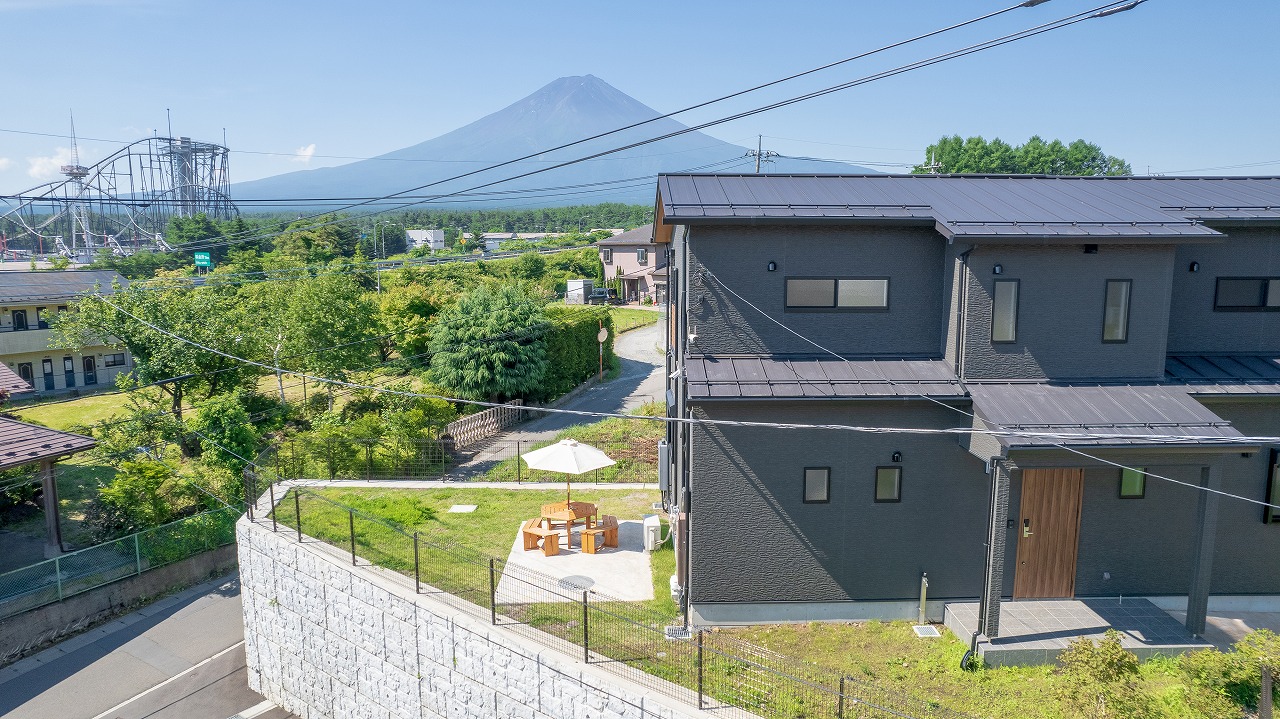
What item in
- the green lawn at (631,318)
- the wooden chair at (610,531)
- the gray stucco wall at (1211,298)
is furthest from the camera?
the green lawn at (631,318)

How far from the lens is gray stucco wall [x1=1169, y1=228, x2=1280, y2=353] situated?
42.1ft

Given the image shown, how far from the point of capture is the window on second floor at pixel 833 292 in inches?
487

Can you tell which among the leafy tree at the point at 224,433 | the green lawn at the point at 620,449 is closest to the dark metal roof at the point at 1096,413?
the green lawn at the point at 620,449

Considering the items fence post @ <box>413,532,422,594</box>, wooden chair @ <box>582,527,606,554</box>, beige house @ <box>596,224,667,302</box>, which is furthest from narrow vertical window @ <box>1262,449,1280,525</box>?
beige house @ <box>596,224,667,302</box>

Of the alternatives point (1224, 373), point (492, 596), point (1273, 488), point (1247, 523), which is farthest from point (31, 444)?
point (1273, 488)

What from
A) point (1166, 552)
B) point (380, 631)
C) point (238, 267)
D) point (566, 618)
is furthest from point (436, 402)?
point (238, 267)

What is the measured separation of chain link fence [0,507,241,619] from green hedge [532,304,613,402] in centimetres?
1389

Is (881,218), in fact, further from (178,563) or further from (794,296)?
(178,563)

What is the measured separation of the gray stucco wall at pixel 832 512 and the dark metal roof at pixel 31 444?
15.3m

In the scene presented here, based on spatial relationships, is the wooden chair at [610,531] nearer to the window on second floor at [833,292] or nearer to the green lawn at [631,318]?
the window on second floor at [833,292]

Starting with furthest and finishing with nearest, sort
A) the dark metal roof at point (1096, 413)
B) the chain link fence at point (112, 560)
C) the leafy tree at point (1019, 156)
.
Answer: the leafy tree at point (1019, 156) → the chain link fence at point (112, 560) → the dark metal roof at point (1096, 413)

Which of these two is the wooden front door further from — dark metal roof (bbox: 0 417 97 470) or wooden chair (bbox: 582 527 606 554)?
dark metal roof (bbox: 0 417 97 470)

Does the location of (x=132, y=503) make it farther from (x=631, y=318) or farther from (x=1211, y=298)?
(x=631, y=318)

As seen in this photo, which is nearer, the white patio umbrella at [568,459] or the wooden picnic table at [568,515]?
the wooden picnic table at [568,515]
